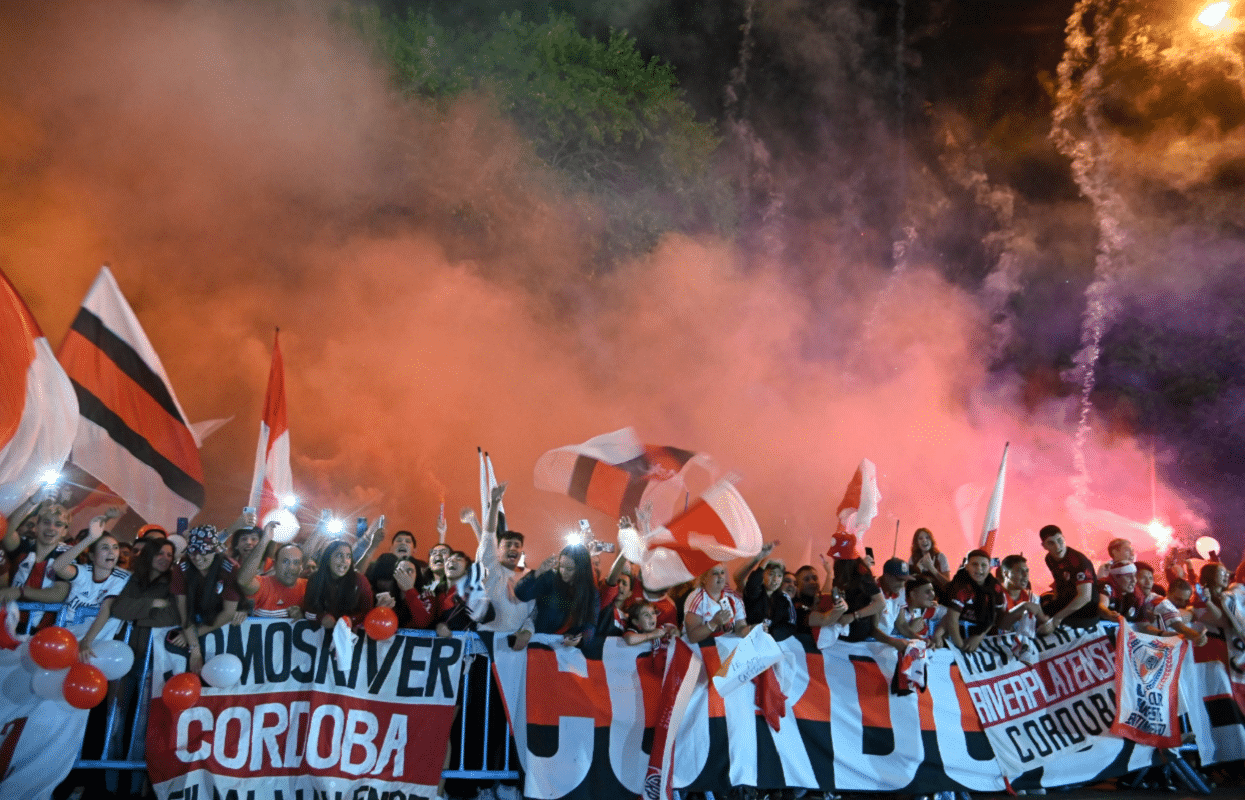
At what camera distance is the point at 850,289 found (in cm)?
1723

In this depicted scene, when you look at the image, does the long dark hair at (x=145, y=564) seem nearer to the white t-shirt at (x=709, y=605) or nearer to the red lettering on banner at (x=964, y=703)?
the white t-shirt at (x=709, y=605)

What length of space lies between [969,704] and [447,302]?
1113cm

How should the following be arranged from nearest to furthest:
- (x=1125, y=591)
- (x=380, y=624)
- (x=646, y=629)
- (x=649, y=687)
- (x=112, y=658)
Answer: (x=112, y=658)
(x=380, y=624)
(x=649, y=687)
(x=646, y=629)
(x=1125, y=591)

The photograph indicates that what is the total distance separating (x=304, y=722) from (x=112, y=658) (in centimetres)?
108

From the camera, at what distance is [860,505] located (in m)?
8.48

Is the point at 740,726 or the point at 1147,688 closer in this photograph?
the point at 740,726

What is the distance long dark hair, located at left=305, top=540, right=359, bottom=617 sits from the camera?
5422mm

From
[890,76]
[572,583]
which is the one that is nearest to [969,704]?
[572,583]

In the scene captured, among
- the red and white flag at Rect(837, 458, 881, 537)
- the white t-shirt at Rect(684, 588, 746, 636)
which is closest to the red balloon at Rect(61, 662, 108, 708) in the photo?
the white t-shirt at Rect(684, 588, 746, 636)

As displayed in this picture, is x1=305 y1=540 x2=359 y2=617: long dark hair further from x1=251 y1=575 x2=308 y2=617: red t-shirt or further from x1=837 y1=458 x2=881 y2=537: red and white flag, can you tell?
x1=837 y1=458 x2=881 y2=537: red and white flag

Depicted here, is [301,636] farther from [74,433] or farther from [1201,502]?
[1201,502]

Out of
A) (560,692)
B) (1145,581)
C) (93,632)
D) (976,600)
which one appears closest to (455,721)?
(560,692)

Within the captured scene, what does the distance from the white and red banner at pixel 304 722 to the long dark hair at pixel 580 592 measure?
2.60 feet

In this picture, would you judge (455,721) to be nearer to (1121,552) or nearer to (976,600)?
(976,600)
